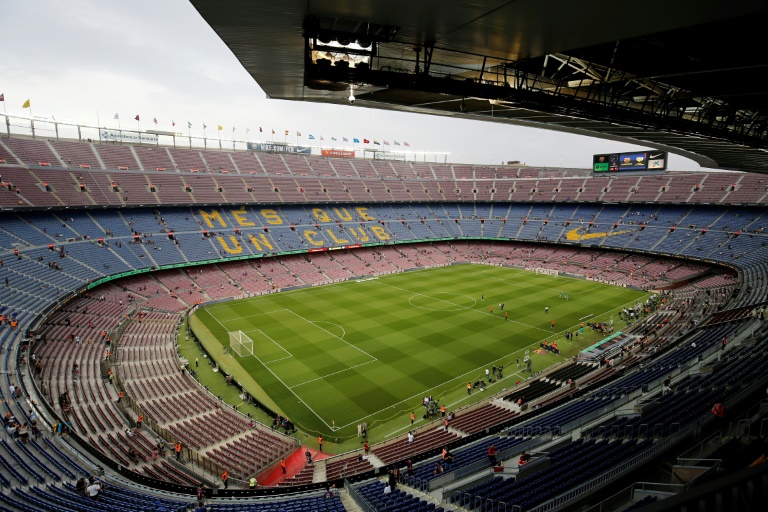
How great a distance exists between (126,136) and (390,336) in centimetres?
5295

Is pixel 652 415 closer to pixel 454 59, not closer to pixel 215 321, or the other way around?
pixel 454 59

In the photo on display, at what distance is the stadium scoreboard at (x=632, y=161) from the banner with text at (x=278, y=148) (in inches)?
1998

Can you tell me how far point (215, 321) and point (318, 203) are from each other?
33261 millimetres

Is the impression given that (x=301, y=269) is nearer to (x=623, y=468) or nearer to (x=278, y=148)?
(x=278, y=148)

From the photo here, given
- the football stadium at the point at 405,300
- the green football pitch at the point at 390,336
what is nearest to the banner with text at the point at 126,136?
the football stadium at the point at 405,300

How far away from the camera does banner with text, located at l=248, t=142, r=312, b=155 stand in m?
76.7

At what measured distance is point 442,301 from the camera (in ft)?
144

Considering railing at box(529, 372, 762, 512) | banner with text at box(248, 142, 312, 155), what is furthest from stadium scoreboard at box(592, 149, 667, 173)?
railing at box(529, 372, 762, 512)

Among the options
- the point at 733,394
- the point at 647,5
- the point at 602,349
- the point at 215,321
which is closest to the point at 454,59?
the point at 647,5

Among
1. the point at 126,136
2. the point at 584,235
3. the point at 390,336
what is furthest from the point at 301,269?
the point at 584,235

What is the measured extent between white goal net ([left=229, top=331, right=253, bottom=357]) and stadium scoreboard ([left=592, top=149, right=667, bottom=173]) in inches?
2298

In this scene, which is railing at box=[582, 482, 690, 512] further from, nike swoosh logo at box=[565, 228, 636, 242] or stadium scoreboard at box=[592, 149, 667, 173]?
stadium scoreboard at box=[592, 149, 667, 173]

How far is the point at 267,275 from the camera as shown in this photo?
51375 millimetres

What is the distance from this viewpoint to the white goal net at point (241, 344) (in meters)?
31.3
